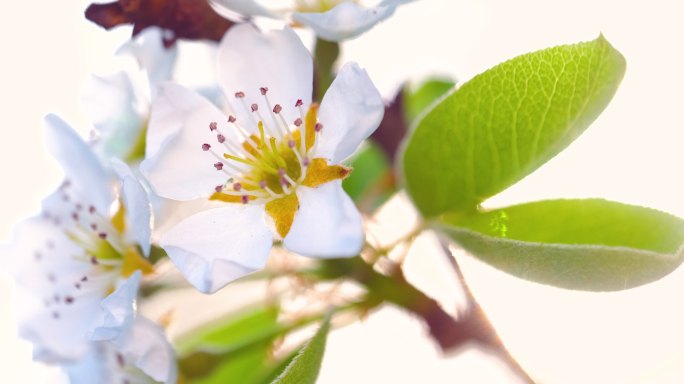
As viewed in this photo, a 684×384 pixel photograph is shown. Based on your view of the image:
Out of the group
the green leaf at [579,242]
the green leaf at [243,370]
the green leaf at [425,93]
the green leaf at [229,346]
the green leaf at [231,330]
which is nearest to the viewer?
the green leaf at [579,242]

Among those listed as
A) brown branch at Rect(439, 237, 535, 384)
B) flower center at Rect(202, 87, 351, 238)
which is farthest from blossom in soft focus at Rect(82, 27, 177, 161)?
brown branch at Rect(439, 237, 535, 384)

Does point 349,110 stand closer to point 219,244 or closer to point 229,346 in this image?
point 219,244

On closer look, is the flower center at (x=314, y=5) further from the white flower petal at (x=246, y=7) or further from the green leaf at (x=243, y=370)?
the green leaf at (x=243, y=370)

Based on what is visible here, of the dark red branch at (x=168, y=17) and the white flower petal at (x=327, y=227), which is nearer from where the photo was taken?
the white flower petal at (x=327, y=227)

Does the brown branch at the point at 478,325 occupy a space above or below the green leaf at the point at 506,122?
below

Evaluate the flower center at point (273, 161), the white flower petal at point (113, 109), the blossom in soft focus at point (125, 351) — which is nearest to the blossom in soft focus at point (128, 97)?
the white flower petal at point (113, 109)

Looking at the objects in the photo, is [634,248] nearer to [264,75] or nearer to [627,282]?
[627,282]

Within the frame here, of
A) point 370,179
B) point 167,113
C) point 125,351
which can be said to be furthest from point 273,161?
point 370,179
